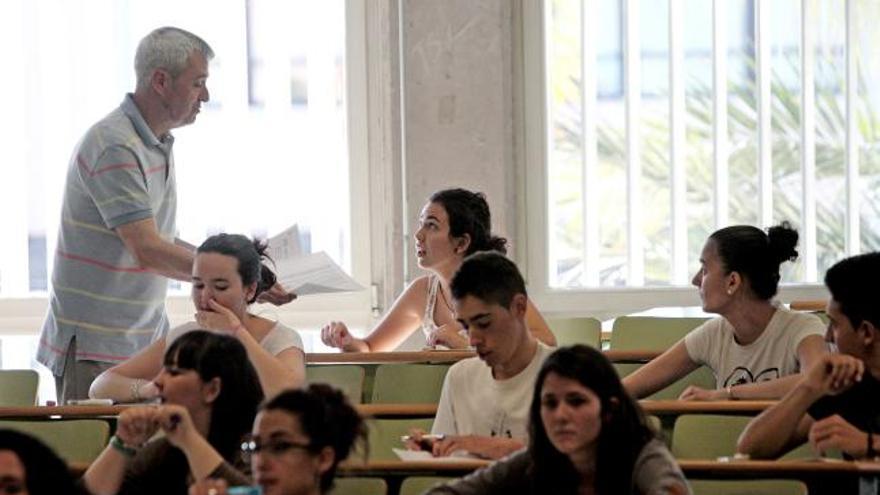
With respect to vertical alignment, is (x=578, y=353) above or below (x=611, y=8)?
below

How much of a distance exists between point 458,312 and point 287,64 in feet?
12.1

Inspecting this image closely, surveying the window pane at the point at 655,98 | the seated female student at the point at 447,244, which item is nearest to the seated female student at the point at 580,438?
the seated female student at the point at 447,244

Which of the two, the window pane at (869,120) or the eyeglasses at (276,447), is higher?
the window pane at (869,120)

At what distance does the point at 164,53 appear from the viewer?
19.2 feet

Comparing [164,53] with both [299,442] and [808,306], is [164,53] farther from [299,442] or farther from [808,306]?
[808,306]

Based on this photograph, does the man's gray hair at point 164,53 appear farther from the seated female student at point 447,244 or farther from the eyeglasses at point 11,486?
the eyeglasses at point 11,486

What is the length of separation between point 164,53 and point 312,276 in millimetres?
894

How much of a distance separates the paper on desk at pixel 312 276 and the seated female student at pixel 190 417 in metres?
1.52

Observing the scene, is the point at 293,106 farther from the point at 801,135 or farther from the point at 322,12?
the point at 801,135

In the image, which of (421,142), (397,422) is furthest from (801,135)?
(397,422)

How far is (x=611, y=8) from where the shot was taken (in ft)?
28.2

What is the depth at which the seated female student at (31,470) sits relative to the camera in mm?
3613

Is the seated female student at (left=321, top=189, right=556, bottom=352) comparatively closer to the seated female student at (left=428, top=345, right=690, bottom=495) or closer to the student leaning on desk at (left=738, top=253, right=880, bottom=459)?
the student leaning on desk at (left=738, top=253, right=880, bottom=459)

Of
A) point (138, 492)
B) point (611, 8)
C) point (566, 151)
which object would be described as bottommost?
point (138, 492)
